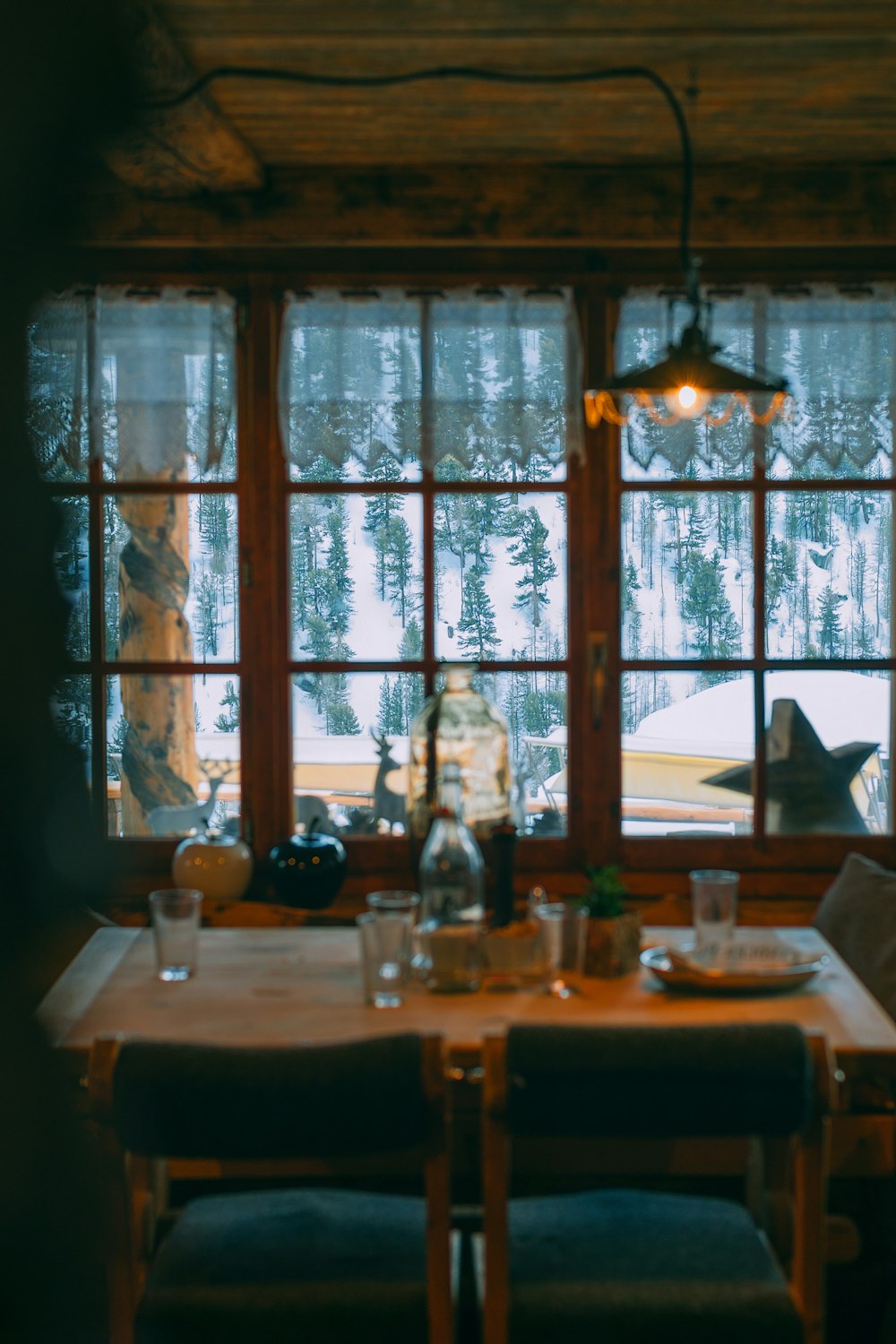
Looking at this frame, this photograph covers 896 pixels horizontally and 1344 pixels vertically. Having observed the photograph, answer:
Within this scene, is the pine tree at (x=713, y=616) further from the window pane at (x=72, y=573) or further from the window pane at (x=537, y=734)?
the window pane at (x=72, y=573)

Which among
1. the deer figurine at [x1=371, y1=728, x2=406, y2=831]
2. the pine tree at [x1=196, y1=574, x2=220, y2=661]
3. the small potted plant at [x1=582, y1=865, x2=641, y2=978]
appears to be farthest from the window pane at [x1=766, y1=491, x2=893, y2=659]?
the pine tree at [x1=196, y1=574, x2=220, y2=661]

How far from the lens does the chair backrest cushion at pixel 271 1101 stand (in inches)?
53.4

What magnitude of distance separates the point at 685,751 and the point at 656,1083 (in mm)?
1977

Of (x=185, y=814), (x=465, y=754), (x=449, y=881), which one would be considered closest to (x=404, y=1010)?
(x=449, y=881)

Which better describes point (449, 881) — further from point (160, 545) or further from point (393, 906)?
point (160, 545)

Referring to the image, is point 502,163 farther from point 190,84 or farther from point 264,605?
point 264,605

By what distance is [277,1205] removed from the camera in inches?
70.6

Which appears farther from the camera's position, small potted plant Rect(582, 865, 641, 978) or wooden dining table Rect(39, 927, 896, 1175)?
small potted plant Rect(582, 865, 641, 978)

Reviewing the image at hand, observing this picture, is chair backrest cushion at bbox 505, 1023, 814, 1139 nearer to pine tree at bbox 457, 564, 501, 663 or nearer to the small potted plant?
the small potted plant

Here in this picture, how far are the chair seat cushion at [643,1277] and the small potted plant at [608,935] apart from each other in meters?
0.42

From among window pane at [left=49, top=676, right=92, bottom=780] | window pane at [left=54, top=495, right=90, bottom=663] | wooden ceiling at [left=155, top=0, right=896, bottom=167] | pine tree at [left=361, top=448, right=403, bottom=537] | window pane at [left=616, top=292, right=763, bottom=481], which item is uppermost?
wooden ceiling at [left=155, top=0, right=896, bottom=167]

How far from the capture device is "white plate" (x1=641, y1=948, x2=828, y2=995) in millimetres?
2020

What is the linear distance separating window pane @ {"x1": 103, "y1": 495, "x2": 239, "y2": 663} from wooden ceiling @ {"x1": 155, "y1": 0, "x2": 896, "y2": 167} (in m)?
0.91

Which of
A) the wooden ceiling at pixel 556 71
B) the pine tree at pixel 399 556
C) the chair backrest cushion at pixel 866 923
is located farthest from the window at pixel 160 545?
the chair backrest cushion at pixel 866 923
